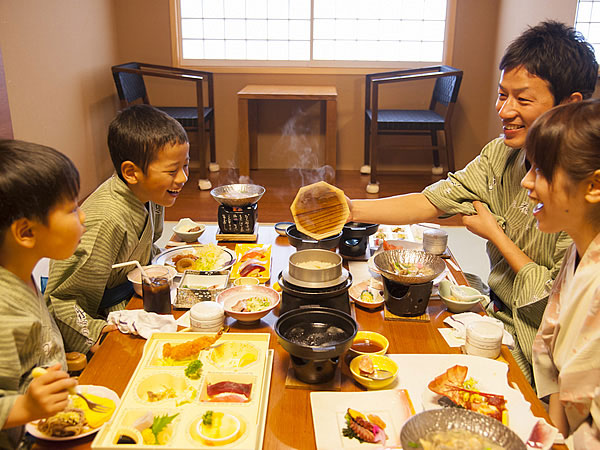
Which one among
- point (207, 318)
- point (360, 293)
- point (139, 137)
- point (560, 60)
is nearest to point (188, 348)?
point (207, 318)

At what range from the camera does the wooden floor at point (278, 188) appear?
4.52 metres

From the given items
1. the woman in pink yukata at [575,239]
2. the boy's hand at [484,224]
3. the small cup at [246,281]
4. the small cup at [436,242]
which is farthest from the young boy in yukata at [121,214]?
the woman in pink yukata at [575,239]

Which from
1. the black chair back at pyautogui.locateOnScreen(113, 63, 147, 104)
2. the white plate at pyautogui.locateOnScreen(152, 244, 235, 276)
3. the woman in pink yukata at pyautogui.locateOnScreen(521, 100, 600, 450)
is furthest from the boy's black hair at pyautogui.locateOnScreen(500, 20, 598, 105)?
the black chair back at pyautogui.locateOnScreen(113, 63, 147, 104)

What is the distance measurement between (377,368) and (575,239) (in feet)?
1.83

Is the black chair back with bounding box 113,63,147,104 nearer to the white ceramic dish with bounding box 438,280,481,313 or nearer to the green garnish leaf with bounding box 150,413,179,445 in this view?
the white ceramic dish with bounding box 438,280,481,313

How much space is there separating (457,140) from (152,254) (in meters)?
4.55

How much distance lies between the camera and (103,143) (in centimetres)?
550

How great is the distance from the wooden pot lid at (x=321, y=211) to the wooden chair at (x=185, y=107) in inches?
131

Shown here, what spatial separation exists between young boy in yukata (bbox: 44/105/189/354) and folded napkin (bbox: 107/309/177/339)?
218 mm

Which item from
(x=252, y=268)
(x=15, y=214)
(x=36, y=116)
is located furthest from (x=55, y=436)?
(x=36, y=116)

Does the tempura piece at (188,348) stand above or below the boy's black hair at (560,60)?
below

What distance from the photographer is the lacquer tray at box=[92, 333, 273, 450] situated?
1.07 meters

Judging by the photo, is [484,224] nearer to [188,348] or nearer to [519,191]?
[519,191]

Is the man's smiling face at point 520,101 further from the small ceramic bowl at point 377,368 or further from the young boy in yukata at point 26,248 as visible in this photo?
the young boy in yukata at point 26,248
